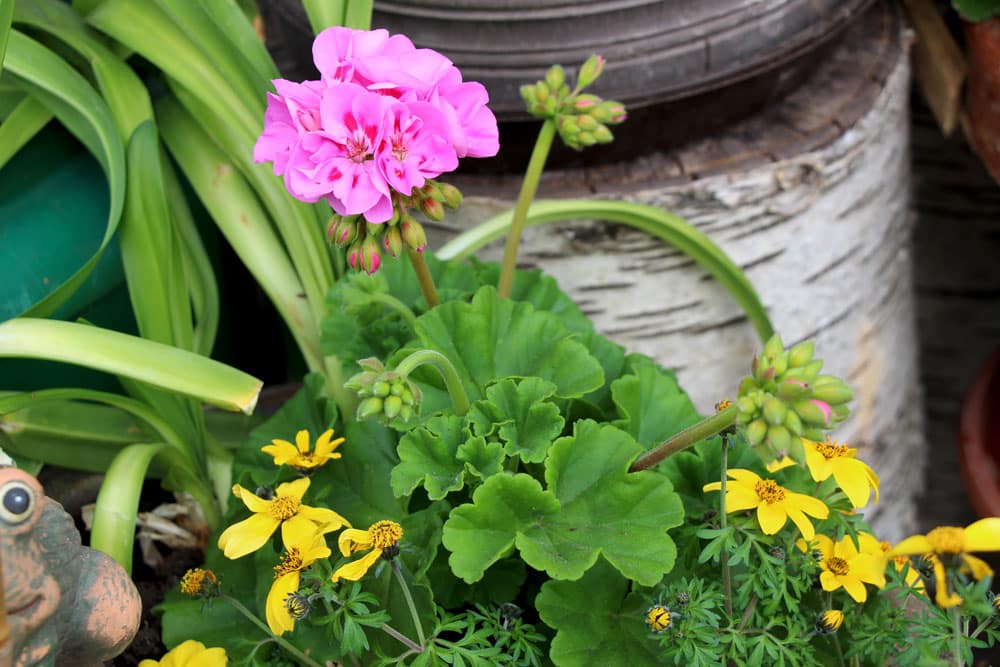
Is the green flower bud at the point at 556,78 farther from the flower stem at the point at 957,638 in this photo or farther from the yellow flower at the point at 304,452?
the flower stem at the point at 957,638

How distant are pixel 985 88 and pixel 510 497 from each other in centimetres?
105

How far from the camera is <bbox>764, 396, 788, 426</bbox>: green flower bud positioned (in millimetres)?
696

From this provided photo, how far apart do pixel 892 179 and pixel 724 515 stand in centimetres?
89

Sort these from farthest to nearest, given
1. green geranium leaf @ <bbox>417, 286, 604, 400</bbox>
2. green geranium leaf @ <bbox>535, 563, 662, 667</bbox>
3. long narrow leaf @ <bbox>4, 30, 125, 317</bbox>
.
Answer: long narrow leaf @ <bbox>4, 30, 125, 317</bbox>, green geranium leaf @ <bbox>417, 286, 604, 400</bbox>, green geranium leaf @ <bbox>535, 563, 662, 667</bbox>

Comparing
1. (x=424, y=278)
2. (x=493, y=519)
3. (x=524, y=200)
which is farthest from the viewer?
(x=524, y=200)

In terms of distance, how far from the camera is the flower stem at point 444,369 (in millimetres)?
780

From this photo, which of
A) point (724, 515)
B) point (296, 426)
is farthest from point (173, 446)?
point (724, 515)

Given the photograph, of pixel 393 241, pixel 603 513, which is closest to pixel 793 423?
pixel 603 513

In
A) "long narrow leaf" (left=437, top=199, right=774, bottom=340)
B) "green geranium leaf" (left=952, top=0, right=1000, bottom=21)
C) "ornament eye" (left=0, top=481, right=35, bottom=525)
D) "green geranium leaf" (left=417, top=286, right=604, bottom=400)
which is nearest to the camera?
"ornament eye" (left=0, top=481, right=35, bottom=525)

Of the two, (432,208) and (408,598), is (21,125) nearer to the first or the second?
(432,208)

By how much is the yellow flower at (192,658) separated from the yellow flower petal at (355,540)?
0.55ft

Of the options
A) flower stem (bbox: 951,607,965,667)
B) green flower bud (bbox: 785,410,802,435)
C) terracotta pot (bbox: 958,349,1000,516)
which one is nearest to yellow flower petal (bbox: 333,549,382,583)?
green flower bud (bbox: 785,410,802,435)

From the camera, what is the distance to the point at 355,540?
2.65 feet

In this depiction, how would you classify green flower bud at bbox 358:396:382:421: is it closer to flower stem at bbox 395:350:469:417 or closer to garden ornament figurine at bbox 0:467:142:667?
flower stem at bbox 395:350:469:417
